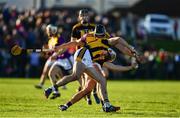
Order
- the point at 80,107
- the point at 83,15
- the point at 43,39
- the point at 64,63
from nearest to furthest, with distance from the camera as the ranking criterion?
1. the point at 80,107
2. the point at 83,15
3. the point at 64,63
4. the point at 43,39

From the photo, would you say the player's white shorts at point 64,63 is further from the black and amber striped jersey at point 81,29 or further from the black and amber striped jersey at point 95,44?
the black and amber striped jersey at point 95,44

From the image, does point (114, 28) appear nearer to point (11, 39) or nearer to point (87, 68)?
point (11, 39)

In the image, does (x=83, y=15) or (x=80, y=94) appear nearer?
(x=80, y=94)

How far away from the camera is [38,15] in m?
38.2

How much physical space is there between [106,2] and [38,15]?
2430 centimetres

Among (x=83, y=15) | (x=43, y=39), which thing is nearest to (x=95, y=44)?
(x=83, y=15)

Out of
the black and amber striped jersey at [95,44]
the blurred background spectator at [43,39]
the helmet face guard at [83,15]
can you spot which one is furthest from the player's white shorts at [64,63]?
the blurred background spectator at [43,39]

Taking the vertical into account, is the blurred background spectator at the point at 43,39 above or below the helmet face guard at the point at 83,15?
below

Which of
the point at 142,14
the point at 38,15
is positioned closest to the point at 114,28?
the point at 38,15

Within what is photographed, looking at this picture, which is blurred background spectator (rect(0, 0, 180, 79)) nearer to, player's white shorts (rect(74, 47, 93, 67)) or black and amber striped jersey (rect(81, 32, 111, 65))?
black and amber striped jersey (rect(81, 32, 111, 65))

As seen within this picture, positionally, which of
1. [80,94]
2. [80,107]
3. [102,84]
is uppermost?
[102,84]

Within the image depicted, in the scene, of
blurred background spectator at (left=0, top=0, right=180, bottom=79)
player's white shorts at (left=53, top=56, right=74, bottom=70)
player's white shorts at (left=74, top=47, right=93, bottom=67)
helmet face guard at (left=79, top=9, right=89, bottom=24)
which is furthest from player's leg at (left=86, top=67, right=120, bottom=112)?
blurred background spectator at (left=0, top=0, right=180, bottom=79)

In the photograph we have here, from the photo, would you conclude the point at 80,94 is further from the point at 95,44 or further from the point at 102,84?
the point at 95,44

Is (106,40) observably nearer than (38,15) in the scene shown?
Yes
